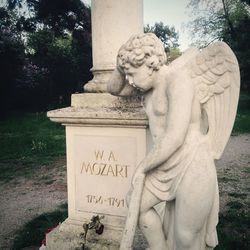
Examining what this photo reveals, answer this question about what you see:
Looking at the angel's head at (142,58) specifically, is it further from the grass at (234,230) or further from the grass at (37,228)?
the grass at (37,228)

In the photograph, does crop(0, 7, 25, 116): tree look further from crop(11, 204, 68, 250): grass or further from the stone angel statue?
the stone angel statue

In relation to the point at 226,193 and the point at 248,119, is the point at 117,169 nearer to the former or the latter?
the point at 226,193

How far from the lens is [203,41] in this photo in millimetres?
30047

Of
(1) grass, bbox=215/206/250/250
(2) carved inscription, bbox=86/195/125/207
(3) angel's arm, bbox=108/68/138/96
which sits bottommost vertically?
(1) grass, bbox=215/206/250/250

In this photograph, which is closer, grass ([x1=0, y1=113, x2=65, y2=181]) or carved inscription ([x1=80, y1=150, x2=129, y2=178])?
carved inscription ([x1=80, y1=150, x2=129, y2=178])

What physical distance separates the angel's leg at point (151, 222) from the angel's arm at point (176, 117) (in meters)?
0.33

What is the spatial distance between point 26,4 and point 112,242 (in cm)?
1886

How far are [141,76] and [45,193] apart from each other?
4659 mm

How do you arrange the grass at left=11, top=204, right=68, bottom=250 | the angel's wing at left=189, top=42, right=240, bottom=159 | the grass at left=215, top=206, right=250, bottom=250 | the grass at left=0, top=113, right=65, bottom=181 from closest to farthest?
the angel's wing at left=189, top=42, right=240, bottom=159, the grass at left=215, top=206, right=250, bottom=250, the grass at left=11, top=204, right=68, bottom=250, the grass at left=0, top=113, right=65, bottom=181

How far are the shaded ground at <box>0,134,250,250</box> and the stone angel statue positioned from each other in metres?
2.64

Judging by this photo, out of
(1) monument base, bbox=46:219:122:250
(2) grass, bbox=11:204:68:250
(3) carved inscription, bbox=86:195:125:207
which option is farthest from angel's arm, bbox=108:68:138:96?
(2) grass, bbox=11:204:68:250

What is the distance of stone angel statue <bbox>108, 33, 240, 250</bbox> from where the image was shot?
8.13 ft

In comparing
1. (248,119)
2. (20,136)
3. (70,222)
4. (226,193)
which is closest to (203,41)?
(248,119)

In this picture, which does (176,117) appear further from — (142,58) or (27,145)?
(27,145)
